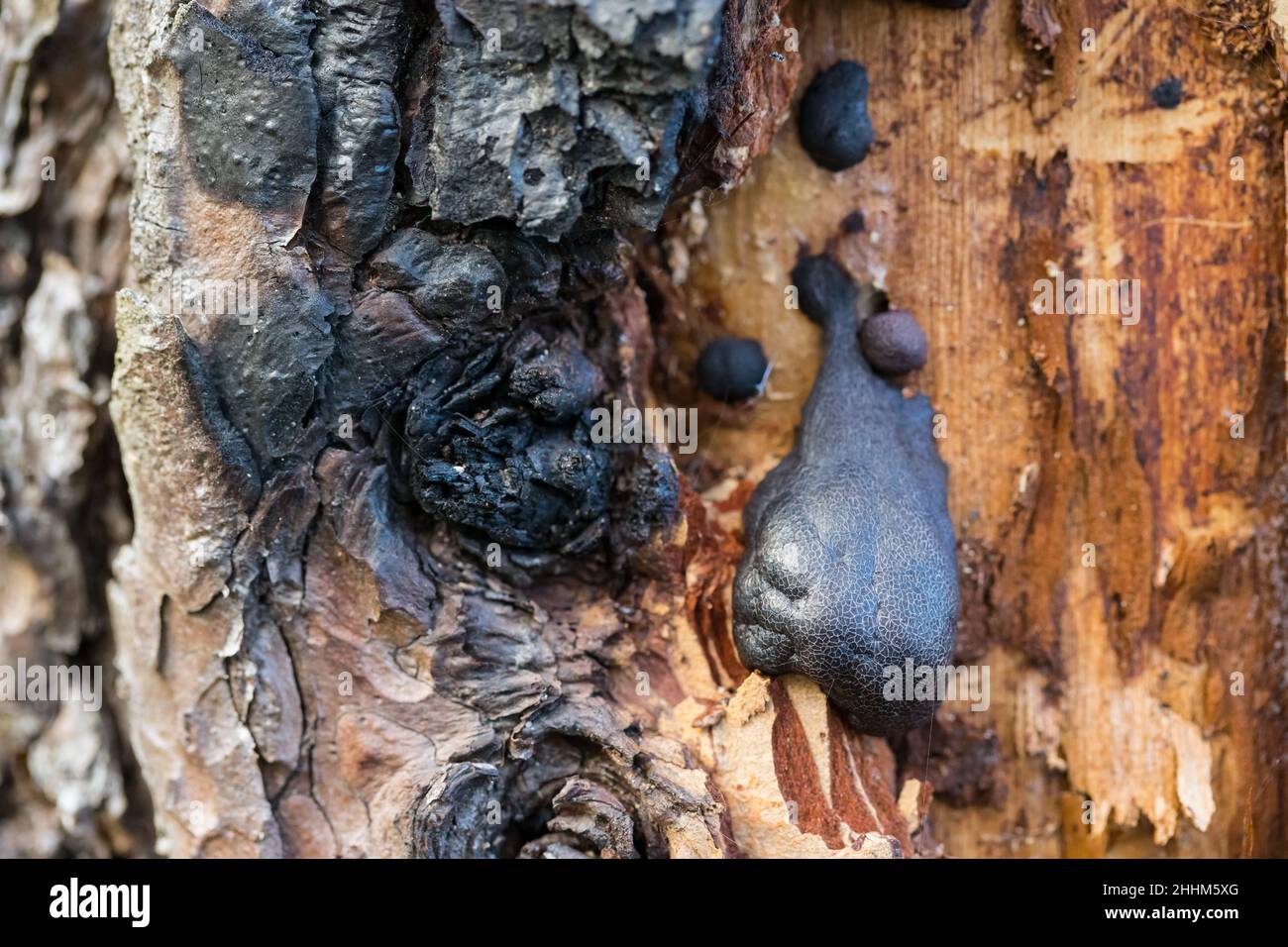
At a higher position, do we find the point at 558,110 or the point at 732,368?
the point at 558,110

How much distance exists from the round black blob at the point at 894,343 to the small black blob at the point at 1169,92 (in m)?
1.05

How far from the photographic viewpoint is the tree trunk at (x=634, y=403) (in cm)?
274

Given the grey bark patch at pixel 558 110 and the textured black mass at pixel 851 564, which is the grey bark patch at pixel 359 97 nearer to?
the grey bark patch at pixel 558 110

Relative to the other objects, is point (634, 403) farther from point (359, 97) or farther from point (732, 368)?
point (359, 97)

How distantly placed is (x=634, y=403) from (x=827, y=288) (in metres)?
0.84

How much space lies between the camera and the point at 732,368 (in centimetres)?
350

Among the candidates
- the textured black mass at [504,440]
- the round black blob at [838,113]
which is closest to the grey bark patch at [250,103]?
the textured black mass at [504,440]

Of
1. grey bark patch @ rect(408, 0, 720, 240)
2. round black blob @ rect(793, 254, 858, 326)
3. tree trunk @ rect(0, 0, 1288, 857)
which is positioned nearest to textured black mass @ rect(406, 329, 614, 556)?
tree trunk @ rect(0, 0, 1288, 857)

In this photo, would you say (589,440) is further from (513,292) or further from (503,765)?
(503,765)

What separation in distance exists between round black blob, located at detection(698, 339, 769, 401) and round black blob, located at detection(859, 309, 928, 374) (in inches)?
15.1

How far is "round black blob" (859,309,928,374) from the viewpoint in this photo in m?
3.40

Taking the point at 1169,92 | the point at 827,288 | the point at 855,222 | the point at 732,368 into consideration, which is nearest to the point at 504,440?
the point at 732,368

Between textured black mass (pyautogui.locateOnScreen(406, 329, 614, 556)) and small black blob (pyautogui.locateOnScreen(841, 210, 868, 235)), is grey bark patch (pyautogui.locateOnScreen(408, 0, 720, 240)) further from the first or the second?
small black blob (pyautogui.locateOnScreen(841, 210, 868, 235))

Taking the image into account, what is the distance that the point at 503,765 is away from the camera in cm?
310
